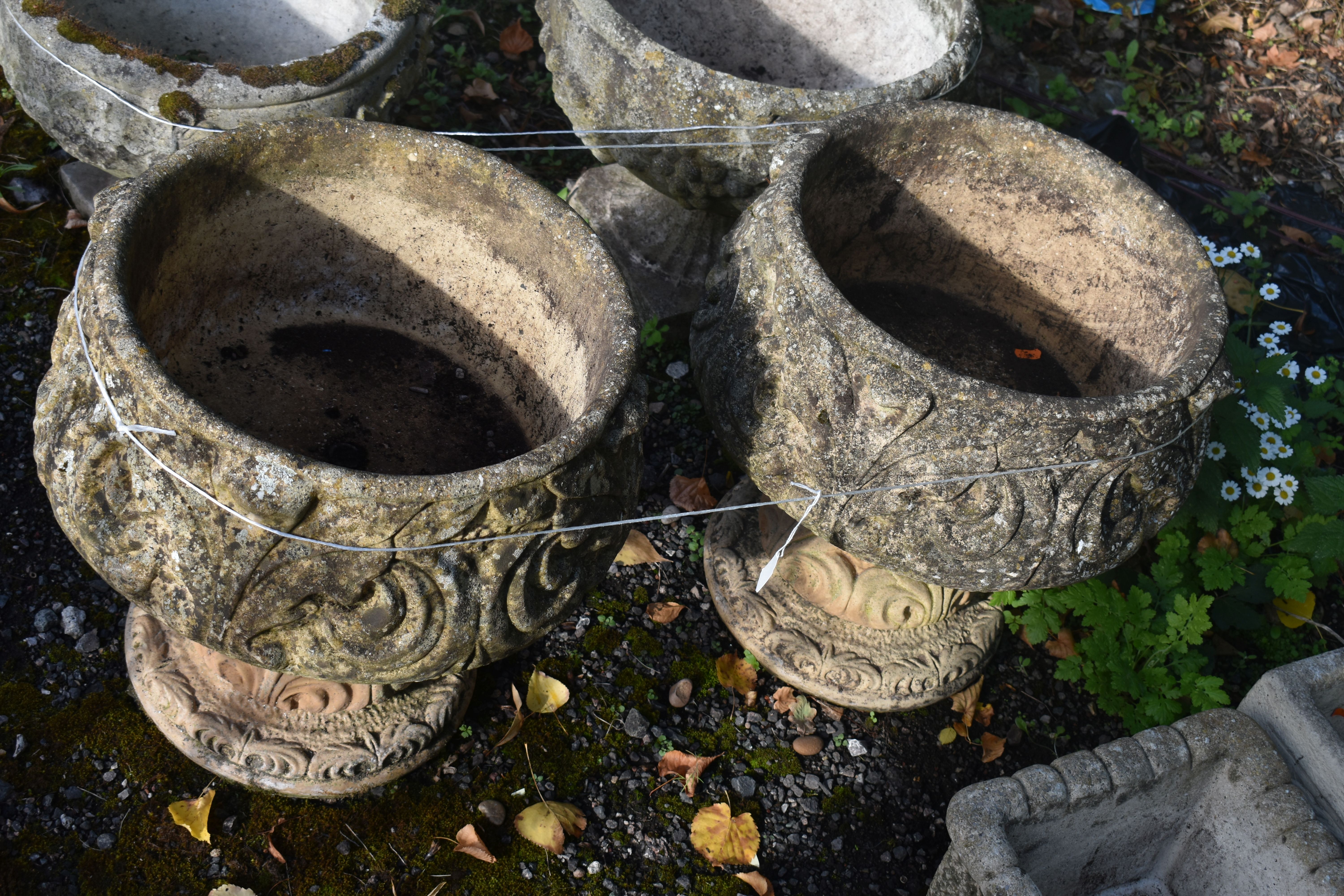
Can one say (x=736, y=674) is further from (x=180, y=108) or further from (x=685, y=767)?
(x=180, y=108)

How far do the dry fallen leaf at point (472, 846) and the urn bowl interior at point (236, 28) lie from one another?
2334 mm

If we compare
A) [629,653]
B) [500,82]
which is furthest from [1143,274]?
[500,82]

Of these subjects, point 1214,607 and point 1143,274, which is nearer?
point 1143,274

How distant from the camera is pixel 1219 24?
5027 millimetres

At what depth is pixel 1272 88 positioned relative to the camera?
15.7ft

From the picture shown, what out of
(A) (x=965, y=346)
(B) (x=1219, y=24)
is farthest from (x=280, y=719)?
(B) (x=1219, y=24)

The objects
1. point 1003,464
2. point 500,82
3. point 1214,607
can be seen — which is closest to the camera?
point 1003,464

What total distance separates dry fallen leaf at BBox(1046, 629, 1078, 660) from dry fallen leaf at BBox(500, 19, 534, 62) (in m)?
2.93

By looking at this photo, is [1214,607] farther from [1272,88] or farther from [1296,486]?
[1272,88]

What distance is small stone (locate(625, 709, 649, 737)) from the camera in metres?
2.67

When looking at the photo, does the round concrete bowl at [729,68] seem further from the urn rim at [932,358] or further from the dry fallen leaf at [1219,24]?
the dry fallen leaf at [1219,24]

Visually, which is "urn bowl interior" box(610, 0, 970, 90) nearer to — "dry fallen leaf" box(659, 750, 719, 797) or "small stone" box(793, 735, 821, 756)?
"small stone" box(793, 735, 821, 756)

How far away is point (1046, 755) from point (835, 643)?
25.0 inches

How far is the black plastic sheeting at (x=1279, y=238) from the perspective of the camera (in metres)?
3.94
